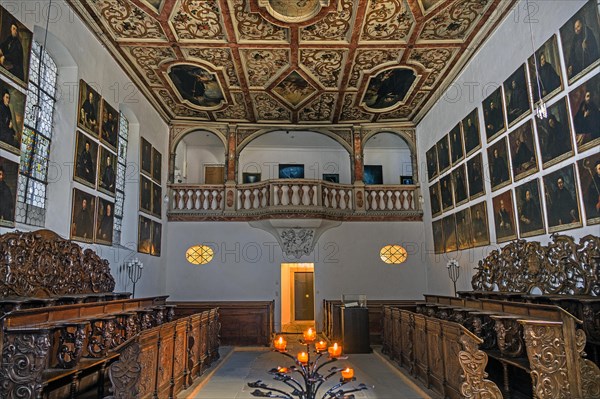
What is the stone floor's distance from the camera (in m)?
6.88

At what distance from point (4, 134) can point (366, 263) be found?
12187 millimetres

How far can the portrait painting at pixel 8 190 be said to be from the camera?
6.44 metres

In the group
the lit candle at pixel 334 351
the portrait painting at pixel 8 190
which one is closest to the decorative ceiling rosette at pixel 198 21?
the portrait painting at pixel 8 190

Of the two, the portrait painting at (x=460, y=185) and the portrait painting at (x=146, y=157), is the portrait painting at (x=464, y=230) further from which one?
the portrait painting at (x=146, y=157)

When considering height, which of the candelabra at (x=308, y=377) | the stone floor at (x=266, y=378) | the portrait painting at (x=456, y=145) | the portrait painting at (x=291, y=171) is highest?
the portrait painting at (x=291, y=171)

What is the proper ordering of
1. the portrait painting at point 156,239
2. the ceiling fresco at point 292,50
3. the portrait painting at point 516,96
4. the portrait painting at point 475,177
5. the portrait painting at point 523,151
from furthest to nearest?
the portrait painting at point 156,239 → the portrait painting at point 475,177 → the ceiling fresco at point 292,50 → the portrait painting at point 516,96 → the portrait painting at point 523,151

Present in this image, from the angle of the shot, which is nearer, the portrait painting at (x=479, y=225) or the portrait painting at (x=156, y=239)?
the portrait painting at (x=479, y=225)

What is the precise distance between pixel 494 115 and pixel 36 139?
32.8 ft

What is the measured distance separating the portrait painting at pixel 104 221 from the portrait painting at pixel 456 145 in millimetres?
9683

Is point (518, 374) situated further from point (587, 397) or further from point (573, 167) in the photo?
point (573, 167)

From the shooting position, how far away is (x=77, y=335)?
5160mm

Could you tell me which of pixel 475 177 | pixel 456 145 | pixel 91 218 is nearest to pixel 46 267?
pixel 91 218

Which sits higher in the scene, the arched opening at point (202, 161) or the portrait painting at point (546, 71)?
the arched opening at point (202, 161)

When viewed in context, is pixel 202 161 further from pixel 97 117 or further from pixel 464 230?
pixel 464 230
